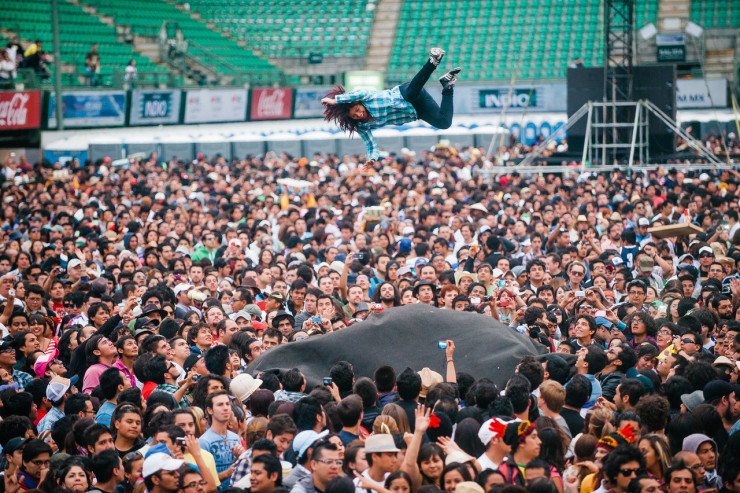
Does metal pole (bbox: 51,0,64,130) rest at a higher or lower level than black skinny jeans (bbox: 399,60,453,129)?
higher

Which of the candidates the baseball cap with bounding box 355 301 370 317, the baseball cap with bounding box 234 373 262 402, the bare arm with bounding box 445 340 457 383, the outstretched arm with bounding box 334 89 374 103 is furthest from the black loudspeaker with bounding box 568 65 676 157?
the baseball cap with bounding box 234 373 262 402

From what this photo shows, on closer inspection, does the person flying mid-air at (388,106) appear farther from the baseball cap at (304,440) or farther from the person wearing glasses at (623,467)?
the person wearing glasses at (623,467)

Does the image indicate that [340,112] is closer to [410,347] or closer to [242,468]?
[410,347]

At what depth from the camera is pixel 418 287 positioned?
368 inches

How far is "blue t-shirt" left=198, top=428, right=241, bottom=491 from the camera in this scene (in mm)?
5633

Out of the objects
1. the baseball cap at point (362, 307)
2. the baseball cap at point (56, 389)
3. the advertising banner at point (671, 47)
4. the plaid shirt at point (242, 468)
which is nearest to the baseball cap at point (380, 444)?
the plaid shirt at point (242, 468)

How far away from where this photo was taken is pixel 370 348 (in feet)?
24.5

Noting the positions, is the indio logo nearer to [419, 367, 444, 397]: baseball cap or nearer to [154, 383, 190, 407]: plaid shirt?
[419, 367, 444, 397]: baseball cap

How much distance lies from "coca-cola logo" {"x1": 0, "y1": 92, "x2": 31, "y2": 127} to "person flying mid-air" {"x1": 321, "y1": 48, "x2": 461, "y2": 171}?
18.1 meters

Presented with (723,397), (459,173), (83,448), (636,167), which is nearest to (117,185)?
(459,173)

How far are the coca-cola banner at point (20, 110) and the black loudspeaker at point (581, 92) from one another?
14.2 meters

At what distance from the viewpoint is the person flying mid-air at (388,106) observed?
737 centimetres

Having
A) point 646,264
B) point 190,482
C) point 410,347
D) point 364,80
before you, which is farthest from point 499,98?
point 190,482

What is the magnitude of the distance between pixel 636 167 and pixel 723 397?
12131mm
